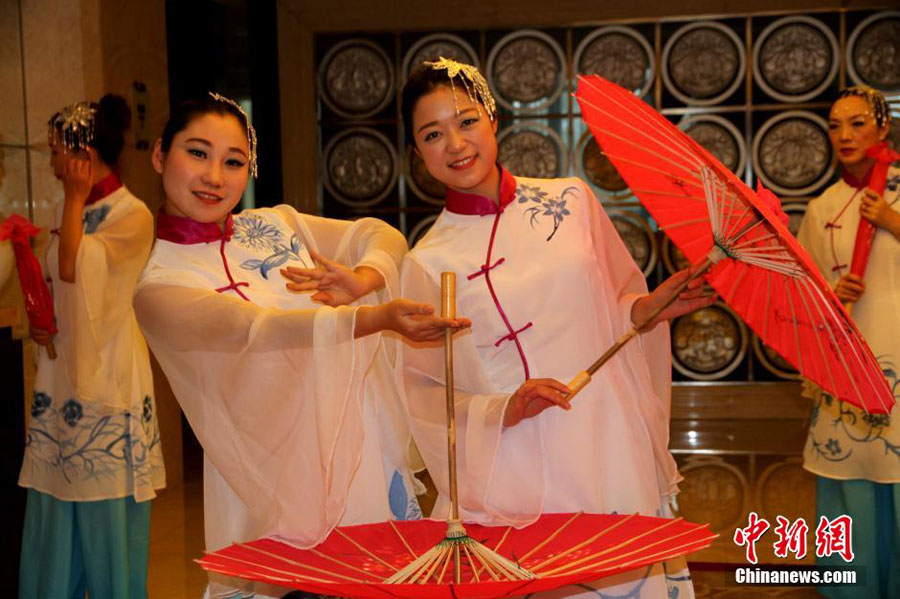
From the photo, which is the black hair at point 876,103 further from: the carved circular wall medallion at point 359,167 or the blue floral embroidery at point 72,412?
the carved circular wall medallion at point 359,167

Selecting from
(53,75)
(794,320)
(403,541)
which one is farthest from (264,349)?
(53,75)

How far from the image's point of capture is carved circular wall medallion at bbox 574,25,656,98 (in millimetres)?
6922

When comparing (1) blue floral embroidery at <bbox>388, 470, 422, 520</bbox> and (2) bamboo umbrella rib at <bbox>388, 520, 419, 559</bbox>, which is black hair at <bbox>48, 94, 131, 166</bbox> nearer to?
(1) blue floral embroidery at <bbox>388, 470, 422, 520</bbox>

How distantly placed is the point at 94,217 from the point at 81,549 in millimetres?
1090

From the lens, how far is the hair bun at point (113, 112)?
366 centimetres

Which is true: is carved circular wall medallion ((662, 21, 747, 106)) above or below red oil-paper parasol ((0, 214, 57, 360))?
above

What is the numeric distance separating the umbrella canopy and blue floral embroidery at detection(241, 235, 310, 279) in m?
0.59

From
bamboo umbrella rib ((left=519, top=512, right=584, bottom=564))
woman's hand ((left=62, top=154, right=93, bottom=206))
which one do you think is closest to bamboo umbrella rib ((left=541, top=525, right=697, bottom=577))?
bamboo umbrella rib ((left=519, top=512, right=584, bottom=564))

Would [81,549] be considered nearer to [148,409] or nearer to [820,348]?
[148,409]

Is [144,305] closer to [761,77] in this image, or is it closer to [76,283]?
[76,283]

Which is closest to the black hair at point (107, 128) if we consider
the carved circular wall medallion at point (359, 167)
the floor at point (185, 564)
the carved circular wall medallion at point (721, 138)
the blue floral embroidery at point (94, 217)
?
the blue floral embroidery at point (94, 217)

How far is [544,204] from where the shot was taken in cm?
227

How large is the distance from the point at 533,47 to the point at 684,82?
3.22 feet

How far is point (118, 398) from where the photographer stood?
3.59m
